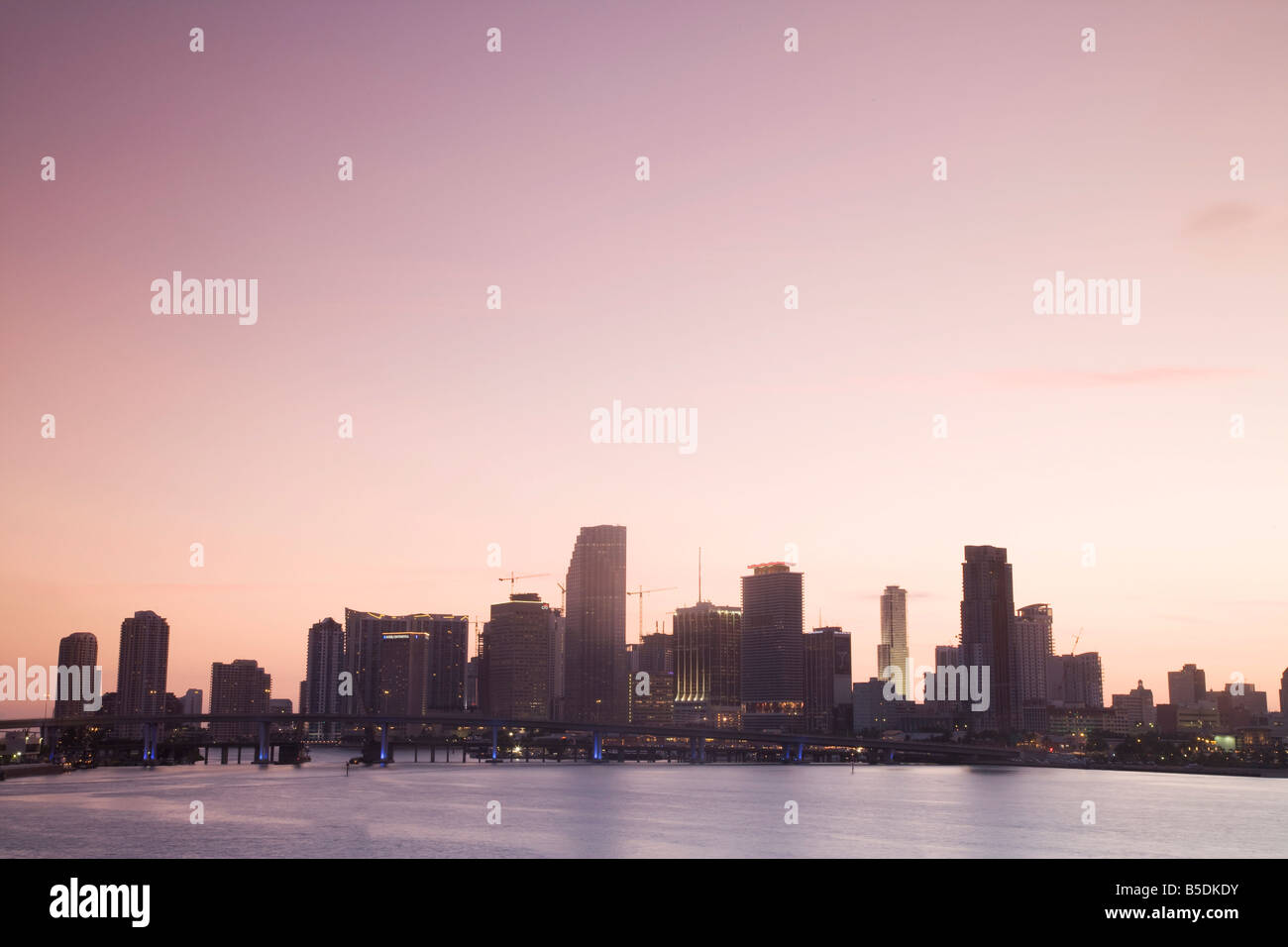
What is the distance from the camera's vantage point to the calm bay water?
83438mm

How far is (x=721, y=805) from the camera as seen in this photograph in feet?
426

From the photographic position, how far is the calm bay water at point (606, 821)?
274 feet

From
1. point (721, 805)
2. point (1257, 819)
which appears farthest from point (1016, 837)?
point (1257, 819)

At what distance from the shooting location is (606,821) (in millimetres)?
106750
